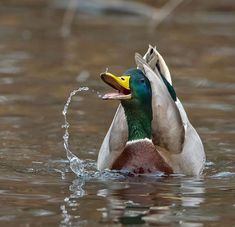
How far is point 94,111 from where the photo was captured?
12234 mm

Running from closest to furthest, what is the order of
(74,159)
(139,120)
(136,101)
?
(136,101), (139,120), (74,159)

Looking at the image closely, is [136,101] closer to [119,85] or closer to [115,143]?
[119,85]

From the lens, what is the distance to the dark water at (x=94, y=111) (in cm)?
777

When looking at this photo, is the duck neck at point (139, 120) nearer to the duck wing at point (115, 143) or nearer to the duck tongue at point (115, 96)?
the duck wing at point (115, 143)

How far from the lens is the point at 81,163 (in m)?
9.65

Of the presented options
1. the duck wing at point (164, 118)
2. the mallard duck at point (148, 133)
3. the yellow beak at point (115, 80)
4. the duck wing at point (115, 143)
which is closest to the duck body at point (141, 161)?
the mallard duck at point (148, 133)

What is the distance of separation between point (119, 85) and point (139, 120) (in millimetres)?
548

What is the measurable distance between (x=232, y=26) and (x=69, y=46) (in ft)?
12.0

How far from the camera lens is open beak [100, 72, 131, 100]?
28.4ft

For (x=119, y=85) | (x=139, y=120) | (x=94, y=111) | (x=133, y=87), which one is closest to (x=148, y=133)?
(x=139, y=120)

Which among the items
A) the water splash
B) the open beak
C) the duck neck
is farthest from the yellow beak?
the water splash

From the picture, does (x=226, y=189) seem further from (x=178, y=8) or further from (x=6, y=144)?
(x=178, y=8)

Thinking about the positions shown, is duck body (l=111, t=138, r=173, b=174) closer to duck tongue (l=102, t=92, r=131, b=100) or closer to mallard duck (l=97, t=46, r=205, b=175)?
mallard duck (l=97, t=46, r=205, b=175)

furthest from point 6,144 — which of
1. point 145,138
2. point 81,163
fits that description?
point 145,138
